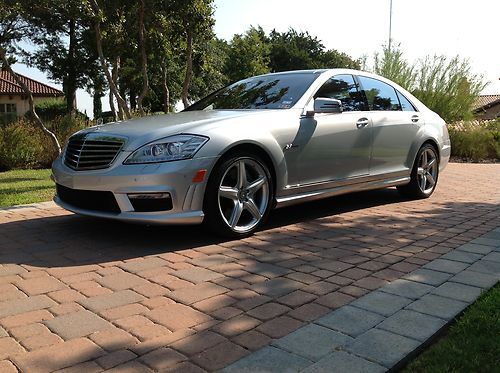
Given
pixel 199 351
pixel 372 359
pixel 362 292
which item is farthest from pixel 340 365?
pixel 362 292

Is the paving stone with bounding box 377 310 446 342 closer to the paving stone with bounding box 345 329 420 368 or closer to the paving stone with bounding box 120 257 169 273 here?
the paving stone with bounding box 345 329 420 368

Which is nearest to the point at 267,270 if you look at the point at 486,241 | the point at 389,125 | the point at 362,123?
the point at 486,241

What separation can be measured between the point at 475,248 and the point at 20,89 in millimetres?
42845

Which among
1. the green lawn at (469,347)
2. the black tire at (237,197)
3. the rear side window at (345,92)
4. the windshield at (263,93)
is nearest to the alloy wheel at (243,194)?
the black tire at (237,197)

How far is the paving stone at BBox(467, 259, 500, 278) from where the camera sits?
11.8 feet

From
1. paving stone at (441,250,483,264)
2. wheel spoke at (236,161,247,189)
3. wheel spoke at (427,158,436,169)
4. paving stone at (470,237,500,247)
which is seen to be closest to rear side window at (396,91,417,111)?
wheel spoke at (427,158,436,169)

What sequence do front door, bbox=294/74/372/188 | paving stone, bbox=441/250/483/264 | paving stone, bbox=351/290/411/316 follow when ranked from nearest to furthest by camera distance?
paving stone, bbox=351/290/411/316
paving stone, bbox=441/250/483/264
front door, bbox=294/74/372/188

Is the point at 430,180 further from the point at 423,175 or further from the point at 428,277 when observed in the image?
the point at 428,277

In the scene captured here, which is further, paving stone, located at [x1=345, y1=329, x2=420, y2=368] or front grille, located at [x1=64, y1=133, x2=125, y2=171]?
front grille, located at [x1=64, y1=133, x2=125, y2=171]

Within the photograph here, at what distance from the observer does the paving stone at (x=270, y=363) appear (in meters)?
2.22

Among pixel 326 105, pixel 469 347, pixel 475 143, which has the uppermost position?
pixel 326 105

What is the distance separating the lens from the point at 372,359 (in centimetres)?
229

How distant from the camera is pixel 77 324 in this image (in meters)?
2.72

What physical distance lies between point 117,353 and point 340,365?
1059 millimetres
